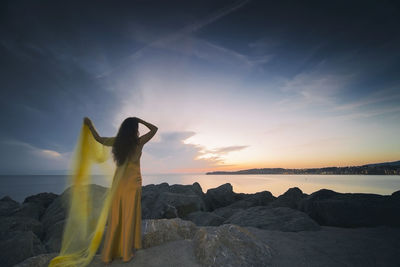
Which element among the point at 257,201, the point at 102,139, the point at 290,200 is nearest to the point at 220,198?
the point at 257,201

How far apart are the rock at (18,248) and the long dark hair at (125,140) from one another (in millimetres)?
3249

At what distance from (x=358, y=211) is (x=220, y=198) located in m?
9.22

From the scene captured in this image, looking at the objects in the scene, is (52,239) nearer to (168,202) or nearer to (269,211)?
(168,202)

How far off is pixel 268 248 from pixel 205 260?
1.42 meters

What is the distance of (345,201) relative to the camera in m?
6.43

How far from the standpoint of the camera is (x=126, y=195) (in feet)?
13.1

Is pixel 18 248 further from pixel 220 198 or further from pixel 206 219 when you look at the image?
pixel 220 198

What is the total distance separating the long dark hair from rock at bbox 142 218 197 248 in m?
1.69

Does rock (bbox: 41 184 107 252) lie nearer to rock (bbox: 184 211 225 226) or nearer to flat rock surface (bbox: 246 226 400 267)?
flat rock surface (bbox: 246 226 400 267)

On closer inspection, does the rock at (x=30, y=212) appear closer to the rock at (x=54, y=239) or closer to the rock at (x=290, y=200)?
the rock at (x=54, y=239)

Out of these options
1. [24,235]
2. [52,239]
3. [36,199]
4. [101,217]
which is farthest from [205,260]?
[36,199]

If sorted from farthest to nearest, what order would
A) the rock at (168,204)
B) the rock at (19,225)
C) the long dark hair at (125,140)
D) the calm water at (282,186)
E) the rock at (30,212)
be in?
the calm water at (282,186)
the rock at (30,212)
the rock at (168,204)
the rock at (19,225)
the long dark hair at (125,140)

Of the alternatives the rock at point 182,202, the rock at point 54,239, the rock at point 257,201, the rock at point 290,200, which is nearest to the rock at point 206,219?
the rock at point 182,202

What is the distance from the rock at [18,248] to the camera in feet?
14.7
